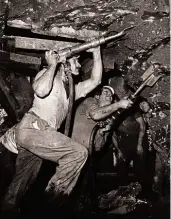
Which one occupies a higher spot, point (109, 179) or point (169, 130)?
point (169, 130)

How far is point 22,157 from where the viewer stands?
3287 millimetres

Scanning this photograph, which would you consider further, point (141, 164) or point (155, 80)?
point (141, 164)

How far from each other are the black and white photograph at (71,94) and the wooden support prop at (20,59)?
0.01m

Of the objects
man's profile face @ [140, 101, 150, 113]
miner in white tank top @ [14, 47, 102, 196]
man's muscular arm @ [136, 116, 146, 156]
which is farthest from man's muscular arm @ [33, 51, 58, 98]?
man's muscular arm @ [136, 116, 146, 156]

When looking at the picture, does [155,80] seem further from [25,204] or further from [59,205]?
[25,204]

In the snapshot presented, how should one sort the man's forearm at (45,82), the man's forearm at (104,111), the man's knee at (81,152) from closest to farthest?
the man's forearm at (45,82), the man's knee at (81,152), the man's forearm at (104,111)

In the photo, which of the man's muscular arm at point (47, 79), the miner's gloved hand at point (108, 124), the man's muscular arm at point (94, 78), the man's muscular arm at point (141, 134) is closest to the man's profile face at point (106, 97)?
the miner's gloved hand at point (108, 124)

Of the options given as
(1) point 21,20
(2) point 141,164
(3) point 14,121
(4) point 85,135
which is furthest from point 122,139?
(1) point 21,20

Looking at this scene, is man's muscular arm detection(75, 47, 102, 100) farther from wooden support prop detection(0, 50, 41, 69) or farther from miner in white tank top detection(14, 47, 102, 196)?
wooden support prop detection(0, 50, 41, 69)

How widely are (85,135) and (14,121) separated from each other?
108cm

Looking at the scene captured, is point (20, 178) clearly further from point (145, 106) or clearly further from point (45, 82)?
point (145, 106)

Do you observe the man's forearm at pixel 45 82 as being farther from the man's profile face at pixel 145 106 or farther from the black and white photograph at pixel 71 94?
the man's profile face at pixel 145 106

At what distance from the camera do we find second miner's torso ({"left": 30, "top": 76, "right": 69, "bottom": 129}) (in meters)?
3.16

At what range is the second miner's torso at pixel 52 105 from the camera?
3.16 meters
